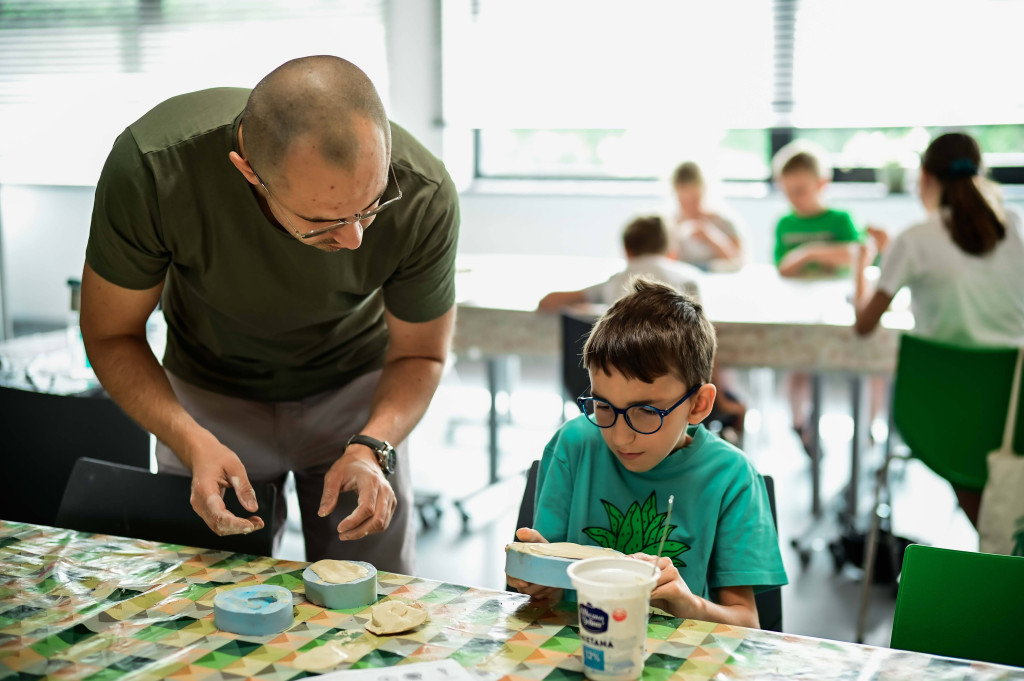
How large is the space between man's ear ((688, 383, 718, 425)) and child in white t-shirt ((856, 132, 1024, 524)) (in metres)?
1.64

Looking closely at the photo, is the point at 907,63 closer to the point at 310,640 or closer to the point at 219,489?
the point at 219,489

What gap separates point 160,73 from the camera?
21.4ft

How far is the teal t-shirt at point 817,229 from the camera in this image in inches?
170

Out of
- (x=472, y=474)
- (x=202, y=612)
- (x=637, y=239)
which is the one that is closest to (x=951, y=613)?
(x=202, y=612)

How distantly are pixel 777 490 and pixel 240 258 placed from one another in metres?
2.85

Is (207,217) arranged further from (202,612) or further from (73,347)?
(73,347)

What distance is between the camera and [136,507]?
156cm

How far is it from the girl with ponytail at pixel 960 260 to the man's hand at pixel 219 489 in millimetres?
2078

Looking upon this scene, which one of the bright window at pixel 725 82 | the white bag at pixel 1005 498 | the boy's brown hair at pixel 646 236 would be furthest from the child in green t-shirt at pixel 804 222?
the white bag at pixel 1005 498

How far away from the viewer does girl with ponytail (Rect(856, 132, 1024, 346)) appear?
2.80 m

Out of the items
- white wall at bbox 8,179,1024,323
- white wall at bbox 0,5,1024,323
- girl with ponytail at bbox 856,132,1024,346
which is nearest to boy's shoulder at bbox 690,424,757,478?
girl with ponytail at bbox 856,132,1024,346

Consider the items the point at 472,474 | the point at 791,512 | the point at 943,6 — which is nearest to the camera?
the point at 791,512

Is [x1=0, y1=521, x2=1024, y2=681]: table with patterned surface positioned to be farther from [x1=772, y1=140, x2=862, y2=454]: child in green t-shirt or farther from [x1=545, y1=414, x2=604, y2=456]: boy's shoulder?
[x1=772, y1=140, x2=862, y2=454]: child in green t-shirt

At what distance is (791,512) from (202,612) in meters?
2.87
